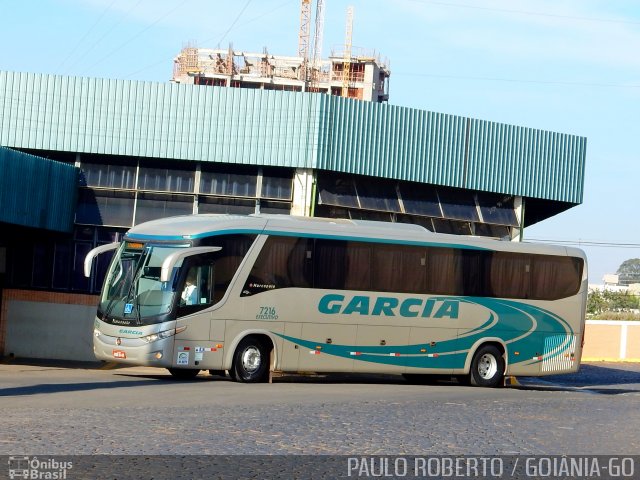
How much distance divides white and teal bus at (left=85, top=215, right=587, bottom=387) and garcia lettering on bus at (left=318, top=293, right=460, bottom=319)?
0.09 feet

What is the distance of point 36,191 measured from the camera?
3092cm

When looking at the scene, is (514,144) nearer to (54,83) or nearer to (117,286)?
(54,83)

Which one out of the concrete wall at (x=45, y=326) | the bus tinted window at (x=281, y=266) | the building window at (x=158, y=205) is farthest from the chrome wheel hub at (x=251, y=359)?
the concrete wall at (x=45, y=326)

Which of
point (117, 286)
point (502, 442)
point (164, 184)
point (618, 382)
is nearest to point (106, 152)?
point (164, 184)

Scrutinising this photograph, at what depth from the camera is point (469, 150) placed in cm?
3491

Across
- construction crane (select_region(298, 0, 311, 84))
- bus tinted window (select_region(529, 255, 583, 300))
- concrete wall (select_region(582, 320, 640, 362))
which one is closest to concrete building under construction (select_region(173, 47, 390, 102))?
construction crane (select_region(298, 0, 311, 84))

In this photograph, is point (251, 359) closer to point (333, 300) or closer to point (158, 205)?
point (333, 300)

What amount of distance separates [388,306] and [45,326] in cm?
1488

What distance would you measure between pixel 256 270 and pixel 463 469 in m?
12.3

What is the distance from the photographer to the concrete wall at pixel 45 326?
3425cm

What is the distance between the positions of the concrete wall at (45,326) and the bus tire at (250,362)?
13288 mm

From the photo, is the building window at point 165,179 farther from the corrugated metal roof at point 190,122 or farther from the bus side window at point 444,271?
the bus side window at point 444,271

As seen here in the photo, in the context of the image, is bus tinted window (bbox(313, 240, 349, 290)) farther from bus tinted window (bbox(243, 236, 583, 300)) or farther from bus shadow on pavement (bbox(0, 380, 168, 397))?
bus shadow on pavement (bbox(0, 380, 168, 397))

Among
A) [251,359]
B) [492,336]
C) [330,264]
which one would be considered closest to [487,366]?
[492,336]
